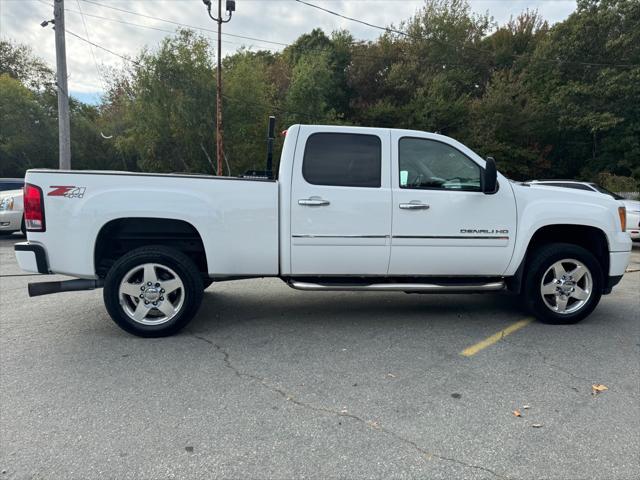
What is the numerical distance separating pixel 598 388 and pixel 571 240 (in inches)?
85.3

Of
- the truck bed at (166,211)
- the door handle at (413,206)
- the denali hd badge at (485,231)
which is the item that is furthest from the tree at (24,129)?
the denali hd badge at (485,231)

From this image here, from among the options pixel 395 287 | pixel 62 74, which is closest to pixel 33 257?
pixel 395 287

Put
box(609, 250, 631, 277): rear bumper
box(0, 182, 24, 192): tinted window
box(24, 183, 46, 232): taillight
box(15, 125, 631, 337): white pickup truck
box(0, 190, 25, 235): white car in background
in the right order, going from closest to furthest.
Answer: box(24, 183, 46, 232): taillight < box(15, 125, 631, 337): white pickup truck < box(609, 250, 631, 277): rear bumper < box(0, 190, 25, 235): white car in background < box(0, 182, 24, 192): tinted window

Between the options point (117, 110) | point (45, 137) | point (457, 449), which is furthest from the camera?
point (117, 110)

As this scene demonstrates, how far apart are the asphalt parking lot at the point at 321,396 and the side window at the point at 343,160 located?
1522mm

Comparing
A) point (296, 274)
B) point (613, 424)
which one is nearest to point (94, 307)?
point (296, 274)

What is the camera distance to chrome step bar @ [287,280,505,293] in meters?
4.41

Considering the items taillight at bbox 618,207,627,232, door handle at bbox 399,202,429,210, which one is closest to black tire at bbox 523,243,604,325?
taillight at bbox 618,207,627,232

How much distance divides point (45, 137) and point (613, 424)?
32576 millimetres

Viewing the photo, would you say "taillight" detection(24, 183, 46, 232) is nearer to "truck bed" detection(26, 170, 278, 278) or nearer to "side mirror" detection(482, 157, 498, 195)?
"truck bed" detection(26, 170, 278, 278)

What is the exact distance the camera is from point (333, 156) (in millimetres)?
4453

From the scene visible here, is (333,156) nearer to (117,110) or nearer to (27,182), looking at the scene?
(27,182)

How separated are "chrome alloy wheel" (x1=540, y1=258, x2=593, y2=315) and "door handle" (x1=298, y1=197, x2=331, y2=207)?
2457 millimetres

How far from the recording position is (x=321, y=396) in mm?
3145
